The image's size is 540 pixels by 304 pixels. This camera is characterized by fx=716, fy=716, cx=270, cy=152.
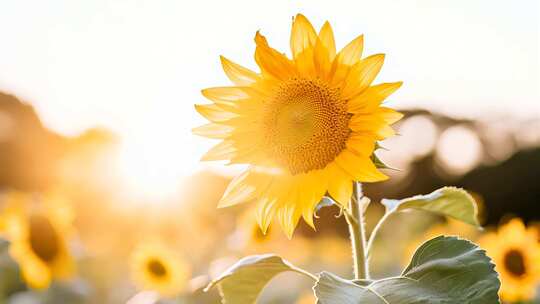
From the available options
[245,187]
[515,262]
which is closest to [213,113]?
[245,187]

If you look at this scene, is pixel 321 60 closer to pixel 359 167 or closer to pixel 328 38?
pixel 328 38

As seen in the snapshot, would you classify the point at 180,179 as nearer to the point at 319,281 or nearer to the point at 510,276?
the point at 510,276

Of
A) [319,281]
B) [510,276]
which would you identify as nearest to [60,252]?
[510,276]

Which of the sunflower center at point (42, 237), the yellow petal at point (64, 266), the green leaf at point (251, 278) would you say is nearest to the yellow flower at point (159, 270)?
the yellow petal at point (64, 266)

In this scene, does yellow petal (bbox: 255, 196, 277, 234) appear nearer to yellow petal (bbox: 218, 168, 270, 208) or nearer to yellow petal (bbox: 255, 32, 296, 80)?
yellow petal (bbox: 218, 168, 270, 208)

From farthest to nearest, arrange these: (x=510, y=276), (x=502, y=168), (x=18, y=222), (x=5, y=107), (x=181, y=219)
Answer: (x=5, y=107)
(x=502, y=168)
(x=181, y=219)
(x=18, y=222)
(x=510, y=276)

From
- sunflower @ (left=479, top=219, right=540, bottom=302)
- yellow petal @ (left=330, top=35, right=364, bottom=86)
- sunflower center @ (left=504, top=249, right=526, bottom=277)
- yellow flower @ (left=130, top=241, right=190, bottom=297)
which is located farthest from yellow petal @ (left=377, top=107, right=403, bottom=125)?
yellow flower @ (left=130, top=241, right=190, bottom=297)
